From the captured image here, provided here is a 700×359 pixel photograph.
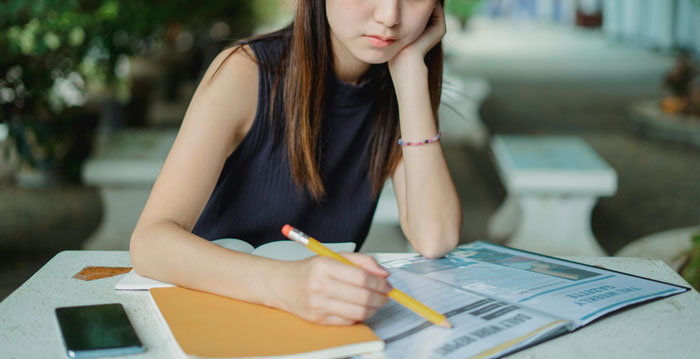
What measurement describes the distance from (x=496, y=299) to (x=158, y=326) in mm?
465

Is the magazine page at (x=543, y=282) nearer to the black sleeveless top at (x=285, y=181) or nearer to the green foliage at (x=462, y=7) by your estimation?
the black sleeveless top at (x=285, y=181)

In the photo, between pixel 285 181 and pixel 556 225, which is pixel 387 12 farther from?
pixel 556 225

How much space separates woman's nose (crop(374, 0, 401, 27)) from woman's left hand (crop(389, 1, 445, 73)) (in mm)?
233

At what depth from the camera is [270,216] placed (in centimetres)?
153

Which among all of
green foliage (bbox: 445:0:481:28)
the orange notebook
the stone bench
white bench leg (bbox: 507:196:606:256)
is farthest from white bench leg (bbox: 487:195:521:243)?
the orange notebook

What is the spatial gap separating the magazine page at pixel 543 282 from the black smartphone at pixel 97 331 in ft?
1.48

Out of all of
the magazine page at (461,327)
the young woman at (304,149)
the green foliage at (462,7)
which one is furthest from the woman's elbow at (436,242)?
the green foliage at (462,7)

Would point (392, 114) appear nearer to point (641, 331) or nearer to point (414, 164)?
point (414, 164)

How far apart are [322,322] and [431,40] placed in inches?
32.2

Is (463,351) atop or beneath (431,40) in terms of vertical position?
beneath

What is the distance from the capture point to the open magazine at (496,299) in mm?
875

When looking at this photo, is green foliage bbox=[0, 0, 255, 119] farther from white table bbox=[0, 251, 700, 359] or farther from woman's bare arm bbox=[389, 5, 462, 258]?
white table bbox=[0, 251, 700, 359]

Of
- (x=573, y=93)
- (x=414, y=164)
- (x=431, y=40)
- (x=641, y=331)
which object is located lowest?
(x=573, y=93)

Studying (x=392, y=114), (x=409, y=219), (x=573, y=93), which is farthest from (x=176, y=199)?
(x=573, y=93)
